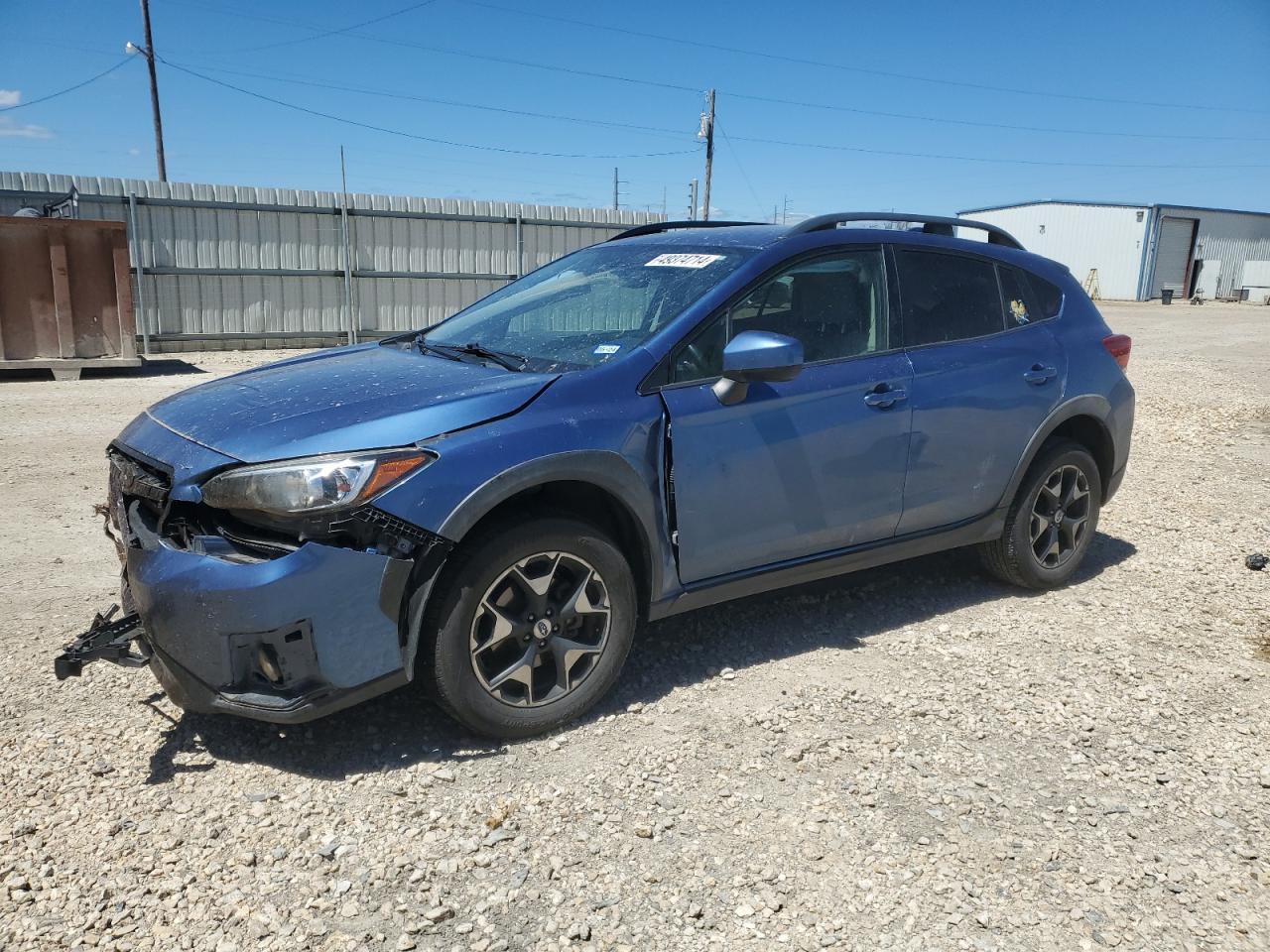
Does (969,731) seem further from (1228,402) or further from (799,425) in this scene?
(1228,402)

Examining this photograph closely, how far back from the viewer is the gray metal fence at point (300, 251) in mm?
15422

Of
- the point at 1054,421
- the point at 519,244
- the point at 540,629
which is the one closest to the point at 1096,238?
the point at 519,244

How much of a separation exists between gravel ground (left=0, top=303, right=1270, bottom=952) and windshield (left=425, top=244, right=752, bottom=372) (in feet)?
4.42

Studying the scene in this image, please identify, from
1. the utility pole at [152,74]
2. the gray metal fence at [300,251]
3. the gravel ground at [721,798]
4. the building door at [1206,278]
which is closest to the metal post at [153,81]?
the utility pole at [152,74]

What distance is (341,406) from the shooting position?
3273 millimetres

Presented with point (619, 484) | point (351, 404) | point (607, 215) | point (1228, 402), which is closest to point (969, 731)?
point (619, 484)

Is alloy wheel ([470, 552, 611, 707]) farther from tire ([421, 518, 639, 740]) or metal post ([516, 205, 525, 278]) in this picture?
metal post ([516, 205, 525, 278])

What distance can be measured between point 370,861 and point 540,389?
156 centimetres

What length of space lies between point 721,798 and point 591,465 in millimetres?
1163

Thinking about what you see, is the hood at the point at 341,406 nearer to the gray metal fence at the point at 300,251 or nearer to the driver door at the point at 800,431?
the driver door at the point at 800,431

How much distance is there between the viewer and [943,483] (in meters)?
4.51

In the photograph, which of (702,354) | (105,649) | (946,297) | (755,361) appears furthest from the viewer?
(946,297)

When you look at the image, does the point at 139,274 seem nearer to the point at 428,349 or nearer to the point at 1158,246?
the point at 428,349

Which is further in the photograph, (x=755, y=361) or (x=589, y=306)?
(x=589, y=306)
